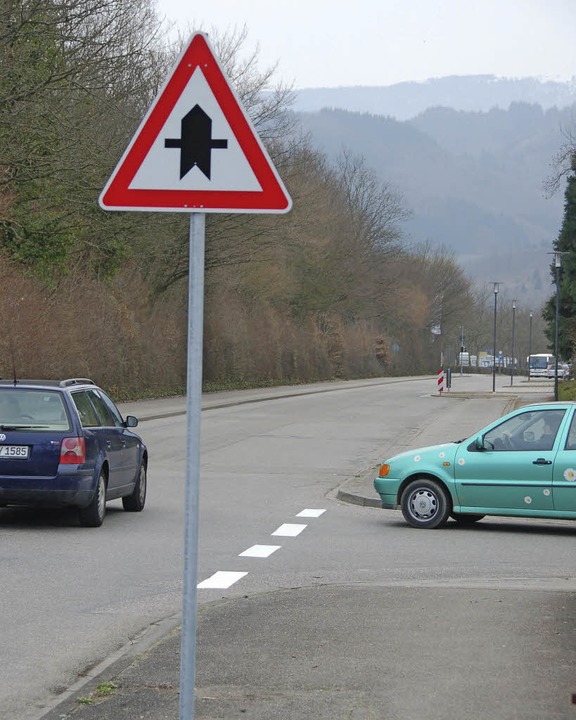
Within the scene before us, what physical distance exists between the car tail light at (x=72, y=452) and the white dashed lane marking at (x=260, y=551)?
2152mm

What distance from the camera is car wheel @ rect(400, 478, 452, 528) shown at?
1457cm

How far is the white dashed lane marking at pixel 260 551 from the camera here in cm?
1212

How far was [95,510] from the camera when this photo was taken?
13.8 meters

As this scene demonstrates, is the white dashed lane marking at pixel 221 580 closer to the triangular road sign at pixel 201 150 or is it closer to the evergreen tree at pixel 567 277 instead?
the triangular road sign at pixel 201 150

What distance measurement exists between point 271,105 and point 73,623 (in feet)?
143

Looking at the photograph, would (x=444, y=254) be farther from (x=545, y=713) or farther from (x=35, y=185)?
(x=545, y=713)

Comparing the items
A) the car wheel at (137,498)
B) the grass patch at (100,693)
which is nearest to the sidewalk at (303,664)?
the grass patch at (100,693)

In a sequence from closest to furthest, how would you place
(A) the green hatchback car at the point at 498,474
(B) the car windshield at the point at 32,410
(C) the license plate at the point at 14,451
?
1. (C) the license plate at the point at 14,451
2. (B) the car windshield at the point at 32,410
3. (A) the green hatchback car at the point at 498,474

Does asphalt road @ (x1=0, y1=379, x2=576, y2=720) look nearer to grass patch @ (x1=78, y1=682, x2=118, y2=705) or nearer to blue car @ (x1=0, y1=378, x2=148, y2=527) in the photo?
grass patch @ (x1=78, y1=682, x2=118, y2=705)

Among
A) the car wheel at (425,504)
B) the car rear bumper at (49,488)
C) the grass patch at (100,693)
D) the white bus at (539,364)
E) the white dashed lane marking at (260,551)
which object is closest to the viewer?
the grass patch at (100,693)

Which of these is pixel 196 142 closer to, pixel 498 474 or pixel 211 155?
pixel 211 155

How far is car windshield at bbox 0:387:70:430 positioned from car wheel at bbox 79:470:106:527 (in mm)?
757

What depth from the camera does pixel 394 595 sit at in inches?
377

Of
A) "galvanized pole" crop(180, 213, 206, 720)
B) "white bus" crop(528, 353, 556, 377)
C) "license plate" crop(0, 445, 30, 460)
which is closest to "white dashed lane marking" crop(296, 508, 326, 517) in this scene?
"license plate" crop(0, 445, 30, 460)
